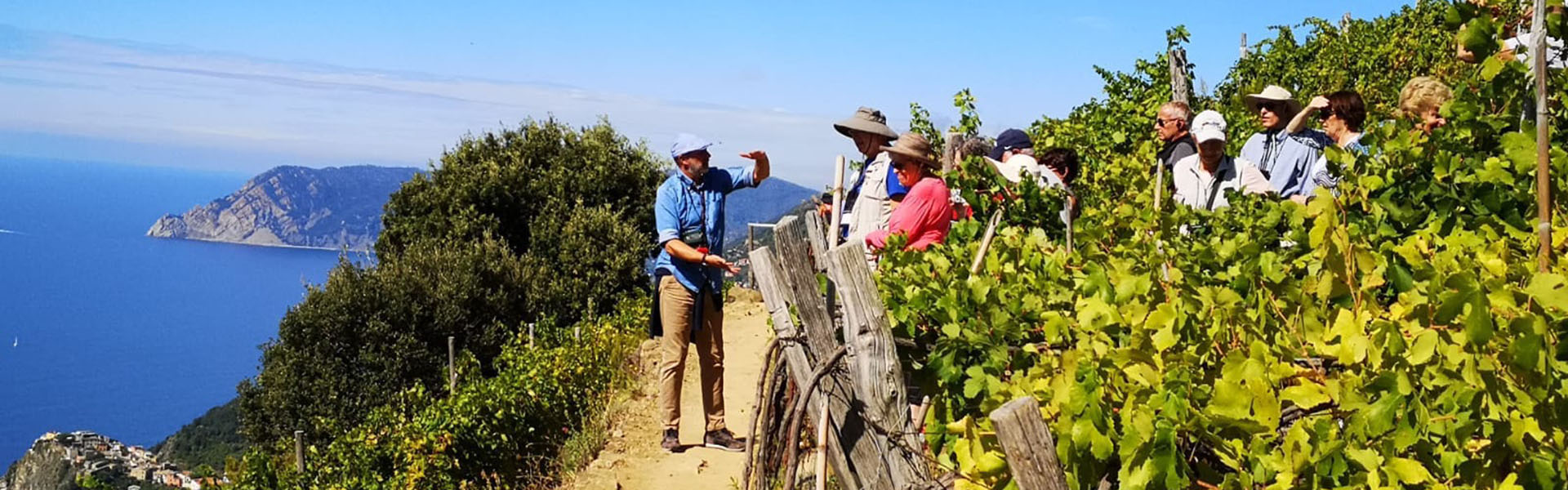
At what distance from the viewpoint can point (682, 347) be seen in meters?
6.10

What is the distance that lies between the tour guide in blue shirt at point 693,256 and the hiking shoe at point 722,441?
0.28m

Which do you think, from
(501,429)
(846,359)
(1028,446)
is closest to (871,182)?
(846,359)

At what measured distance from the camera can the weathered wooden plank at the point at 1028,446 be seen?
2084mm

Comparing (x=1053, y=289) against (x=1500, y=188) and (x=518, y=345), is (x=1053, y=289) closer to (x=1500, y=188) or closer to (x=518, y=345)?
(x=1500, y=188)

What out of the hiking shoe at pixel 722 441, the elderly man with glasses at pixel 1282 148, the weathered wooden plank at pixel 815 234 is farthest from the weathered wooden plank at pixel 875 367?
the hiking shoe at pixel 722 441

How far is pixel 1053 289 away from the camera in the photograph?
3062 millimetres

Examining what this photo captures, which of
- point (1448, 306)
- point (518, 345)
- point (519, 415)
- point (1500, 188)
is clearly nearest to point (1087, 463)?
point (1448, 306)

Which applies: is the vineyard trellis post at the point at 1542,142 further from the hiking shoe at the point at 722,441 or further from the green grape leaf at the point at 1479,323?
the hiking shoe at the point at 722,441

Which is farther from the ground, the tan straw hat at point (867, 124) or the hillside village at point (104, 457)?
the tan straw hat at point (867, 124)

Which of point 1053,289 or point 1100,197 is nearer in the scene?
point 1053,289

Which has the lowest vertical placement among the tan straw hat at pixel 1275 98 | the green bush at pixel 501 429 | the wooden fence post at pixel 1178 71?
the green bush at pixel 501 429

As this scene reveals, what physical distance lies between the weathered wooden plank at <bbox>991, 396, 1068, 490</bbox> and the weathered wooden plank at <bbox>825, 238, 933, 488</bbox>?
2.61 feet

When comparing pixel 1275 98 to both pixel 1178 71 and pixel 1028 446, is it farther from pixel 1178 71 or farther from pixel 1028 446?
pixel 1178 71

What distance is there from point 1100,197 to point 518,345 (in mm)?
15322
